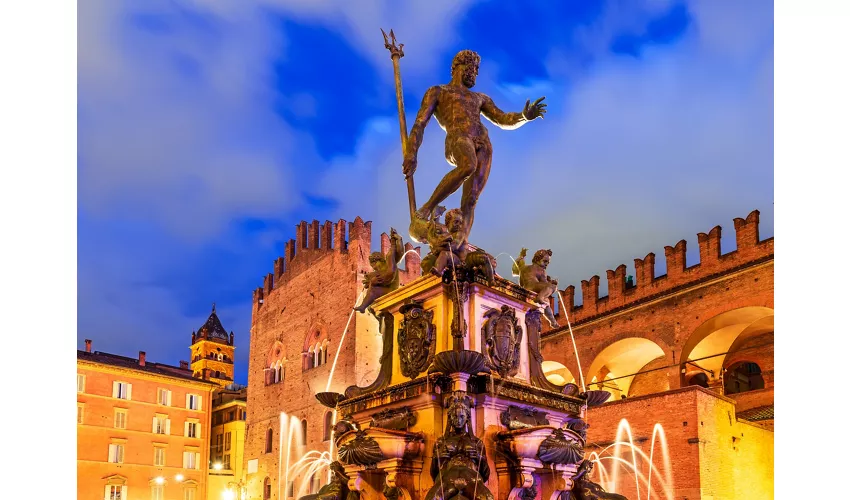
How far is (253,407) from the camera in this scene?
38125 mm

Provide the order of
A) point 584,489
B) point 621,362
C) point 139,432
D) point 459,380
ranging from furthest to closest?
point 139,432 → point 621,362 → point 584,489 → point 459,380

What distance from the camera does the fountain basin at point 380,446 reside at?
5.31 meters

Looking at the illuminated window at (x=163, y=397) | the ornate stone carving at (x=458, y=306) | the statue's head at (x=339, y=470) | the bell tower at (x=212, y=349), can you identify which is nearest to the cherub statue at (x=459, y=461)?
the ornate stone carving at (x=458, y=306)

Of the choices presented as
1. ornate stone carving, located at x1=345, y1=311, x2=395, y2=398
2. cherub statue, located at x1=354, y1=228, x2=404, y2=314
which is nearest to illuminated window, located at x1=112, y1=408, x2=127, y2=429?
ornate stone carving, located at x1=345, y1=311, x2=395, y2=398

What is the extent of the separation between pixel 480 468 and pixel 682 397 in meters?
14.6

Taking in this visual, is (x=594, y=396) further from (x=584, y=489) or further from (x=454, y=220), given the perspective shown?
(x=454, y=220)

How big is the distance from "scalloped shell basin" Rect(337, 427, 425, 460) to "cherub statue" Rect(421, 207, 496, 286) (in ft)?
4.01

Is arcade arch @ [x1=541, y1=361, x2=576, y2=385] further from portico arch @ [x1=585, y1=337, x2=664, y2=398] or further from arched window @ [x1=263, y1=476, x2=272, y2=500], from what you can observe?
arched window @ [x1=263, y1=476, x2=272, y2=500]

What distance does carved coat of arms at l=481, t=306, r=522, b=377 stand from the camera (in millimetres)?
5867

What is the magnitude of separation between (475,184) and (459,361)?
174 centimetres

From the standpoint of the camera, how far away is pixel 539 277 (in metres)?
6.42

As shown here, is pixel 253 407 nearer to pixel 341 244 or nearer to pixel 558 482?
pixel 341 244

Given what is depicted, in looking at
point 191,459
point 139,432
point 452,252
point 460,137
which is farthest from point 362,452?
point 191,459
